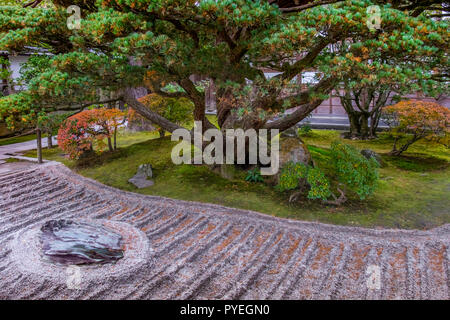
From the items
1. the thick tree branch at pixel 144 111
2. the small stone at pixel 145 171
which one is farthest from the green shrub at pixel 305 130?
the small stone at pixel 145 171

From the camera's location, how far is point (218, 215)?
647cm

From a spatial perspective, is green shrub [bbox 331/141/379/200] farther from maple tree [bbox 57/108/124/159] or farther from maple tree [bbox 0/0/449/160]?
maple tree [bbox 57/108/124/159]

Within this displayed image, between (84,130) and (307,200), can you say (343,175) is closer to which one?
(307,200)

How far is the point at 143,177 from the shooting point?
8.48m

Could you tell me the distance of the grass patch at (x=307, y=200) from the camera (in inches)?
257

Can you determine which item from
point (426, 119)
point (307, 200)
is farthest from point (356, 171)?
point (426, 119)

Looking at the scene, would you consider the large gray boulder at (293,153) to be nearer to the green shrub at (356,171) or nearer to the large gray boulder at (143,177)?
the green shrub at (356,171)

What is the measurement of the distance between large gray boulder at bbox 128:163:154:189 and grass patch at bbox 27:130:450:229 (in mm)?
140

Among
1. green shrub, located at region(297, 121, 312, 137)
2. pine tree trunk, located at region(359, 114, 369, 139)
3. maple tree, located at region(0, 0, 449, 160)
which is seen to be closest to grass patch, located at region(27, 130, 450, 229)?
pine tree trunk, located at region(359, 114, 369, 139)

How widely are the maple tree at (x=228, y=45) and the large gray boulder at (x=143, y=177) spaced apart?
201cm

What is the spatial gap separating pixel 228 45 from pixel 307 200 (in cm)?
348

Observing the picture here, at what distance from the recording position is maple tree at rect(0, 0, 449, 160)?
207 inches

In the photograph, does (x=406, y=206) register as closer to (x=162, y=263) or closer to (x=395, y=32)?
(x=395, y=32)
